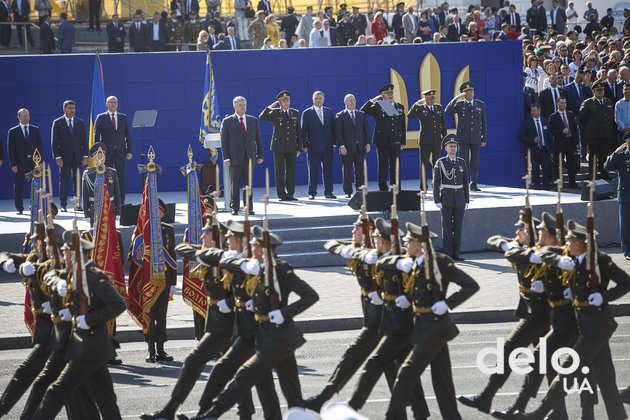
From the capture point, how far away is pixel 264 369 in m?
9.48

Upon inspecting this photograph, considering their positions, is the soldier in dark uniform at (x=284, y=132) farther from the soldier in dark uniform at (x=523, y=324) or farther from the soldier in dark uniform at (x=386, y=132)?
the soldier in dark uniform at (x=523, y=324)

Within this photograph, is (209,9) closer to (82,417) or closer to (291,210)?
(291,210)

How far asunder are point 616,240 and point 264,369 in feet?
38.6

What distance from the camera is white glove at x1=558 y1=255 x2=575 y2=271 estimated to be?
966cm

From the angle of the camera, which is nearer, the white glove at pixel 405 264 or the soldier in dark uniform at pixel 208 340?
the white glove at pixel 405 264

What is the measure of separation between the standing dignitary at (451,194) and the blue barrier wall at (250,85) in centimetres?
544

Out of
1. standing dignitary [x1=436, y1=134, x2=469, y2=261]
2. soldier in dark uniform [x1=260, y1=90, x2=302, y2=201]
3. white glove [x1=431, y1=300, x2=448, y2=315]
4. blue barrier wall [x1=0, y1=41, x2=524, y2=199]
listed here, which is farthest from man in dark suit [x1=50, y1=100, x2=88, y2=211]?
white glove [x1=431, y1=300, x2=448, y2=315]

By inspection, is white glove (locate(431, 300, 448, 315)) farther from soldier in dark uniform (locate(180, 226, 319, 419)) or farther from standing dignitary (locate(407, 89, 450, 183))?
standing dignitary (locate(407, 89, 450, 183))

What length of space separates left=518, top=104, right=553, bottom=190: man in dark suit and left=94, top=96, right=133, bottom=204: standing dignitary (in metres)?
8.38

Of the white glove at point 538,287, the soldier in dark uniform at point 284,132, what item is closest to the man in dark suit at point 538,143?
the soldier in dark uniform at point 284,132

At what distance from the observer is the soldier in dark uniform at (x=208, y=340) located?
9.92 metres

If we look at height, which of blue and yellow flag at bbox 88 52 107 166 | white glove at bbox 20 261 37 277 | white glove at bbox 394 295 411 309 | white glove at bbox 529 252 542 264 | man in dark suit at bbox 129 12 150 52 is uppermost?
man in dark suit at bbox 129 12 150 52

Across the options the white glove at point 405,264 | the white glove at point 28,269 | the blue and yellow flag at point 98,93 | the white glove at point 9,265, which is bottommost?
the white glove at point 9,265

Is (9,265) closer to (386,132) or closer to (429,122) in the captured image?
(386,132)
